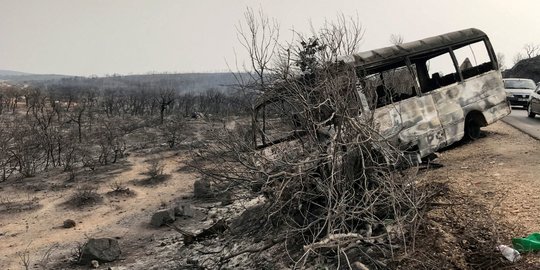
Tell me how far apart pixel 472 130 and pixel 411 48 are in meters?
2.96

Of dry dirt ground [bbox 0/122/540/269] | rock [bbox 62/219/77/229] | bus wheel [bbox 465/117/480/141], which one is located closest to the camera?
dry dirt ground [bbox 0/122/540/269]

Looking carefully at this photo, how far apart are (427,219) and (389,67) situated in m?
4.42

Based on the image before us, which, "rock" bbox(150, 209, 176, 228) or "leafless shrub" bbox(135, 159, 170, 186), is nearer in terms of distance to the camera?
"rock" bbox(150, 209, 176, 228)

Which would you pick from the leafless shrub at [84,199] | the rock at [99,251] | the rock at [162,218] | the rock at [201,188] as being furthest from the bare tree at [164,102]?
the rock at [99,251]

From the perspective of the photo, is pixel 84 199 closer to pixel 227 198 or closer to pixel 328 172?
pixel 227 198

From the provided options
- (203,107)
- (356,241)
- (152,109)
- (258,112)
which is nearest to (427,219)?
(356,241)

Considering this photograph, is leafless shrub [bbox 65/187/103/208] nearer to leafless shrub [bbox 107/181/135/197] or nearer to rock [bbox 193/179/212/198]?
leafless shrub [bbox 107/181/135/197]

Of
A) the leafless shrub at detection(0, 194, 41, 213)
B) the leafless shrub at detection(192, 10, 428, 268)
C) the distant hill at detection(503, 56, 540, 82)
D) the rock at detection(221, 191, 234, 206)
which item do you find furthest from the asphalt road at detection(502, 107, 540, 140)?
the distant hill at detection(503, 56, 540, 82)

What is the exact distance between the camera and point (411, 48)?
10164 mm

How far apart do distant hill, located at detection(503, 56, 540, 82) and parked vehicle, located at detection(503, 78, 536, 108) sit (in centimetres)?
2241

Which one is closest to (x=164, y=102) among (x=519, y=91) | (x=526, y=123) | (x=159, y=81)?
(x=519, y=91)

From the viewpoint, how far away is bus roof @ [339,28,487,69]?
30.2 ft

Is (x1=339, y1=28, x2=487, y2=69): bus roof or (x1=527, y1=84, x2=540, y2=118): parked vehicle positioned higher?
(x1=339, y1=28, x2=487, y2=69): bus roof

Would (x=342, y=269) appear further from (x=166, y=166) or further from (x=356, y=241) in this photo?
(x=166, y=166)
